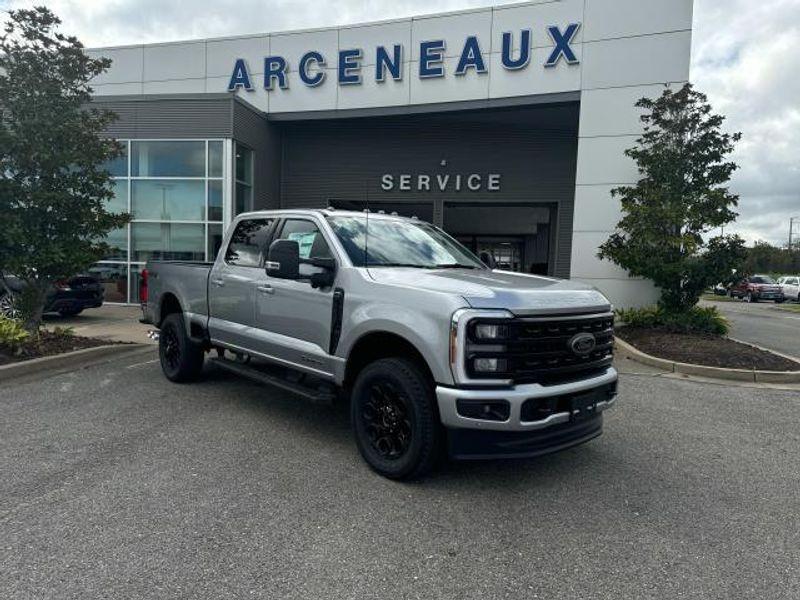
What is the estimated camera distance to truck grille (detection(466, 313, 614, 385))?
3617 mm

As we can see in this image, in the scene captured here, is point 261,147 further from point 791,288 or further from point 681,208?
point 791,288

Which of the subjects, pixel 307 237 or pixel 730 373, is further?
pixel 730 373

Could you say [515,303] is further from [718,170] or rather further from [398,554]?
[718,170]

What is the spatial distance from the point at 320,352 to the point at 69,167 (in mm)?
5947

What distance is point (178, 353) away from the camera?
22.0ft

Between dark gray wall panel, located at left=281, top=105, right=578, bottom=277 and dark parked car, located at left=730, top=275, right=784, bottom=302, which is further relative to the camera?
dark parked car, located at left=730, top=275, right=784, bottom=302

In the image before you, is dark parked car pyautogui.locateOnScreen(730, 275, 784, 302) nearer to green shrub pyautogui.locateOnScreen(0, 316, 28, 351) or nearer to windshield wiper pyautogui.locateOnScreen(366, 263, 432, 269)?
windshield wiper pyautogui.locateOnScreen(366, 263, 432, 269)

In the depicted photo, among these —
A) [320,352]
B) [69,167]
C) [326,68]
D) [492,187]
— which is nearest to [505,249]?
[492,187]

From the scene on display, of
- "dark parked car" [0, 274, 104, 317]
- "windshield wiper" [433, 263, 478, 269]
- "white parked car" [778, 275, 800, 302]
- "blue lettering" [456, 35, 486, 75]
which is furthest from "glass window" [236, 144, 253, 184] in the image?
"white parked car" [778, 275, 800, 302]

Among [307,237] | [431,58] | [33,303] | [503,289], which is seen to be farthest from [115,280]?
[503,289]

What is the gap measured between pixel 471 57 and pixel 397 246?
11.4 meters

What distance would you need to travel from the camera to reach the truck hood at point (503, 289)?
369 cm

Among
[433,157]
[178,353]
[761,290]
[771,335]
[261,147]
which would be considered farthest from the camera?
[761,290]

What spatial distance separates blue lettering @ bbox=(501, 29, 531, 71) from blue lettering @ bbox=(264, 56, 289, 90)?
20.2ft
